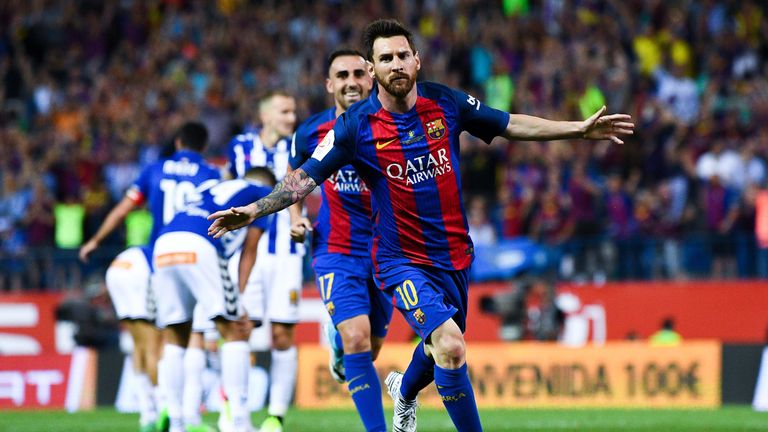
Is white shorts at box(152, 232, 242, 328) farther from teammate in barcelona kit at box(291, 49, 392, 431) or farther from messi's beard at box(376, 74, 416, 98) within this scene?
messi's beard at box(376, 74, 416, 98)

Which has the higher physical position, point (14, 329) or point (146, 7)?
point (146, 7)

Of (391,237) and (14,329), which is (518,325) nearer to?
(14,329)

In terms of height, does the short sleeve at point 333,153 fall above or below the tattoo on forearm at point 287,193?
above

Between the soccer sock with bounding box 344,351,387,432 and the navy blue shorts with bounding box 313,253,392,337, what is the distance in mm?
303

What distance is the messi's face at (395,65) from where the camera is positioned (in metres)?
7.76

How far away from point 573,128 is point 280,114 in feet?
13.6

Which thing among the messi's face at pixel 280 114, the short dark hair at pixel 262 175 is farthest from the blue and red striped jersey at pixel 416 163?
the messi's face at pixel 280 114

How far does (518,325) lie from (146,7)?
11783 mm

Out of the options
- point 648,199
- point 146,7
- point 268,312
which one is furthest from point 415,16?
point 268,312

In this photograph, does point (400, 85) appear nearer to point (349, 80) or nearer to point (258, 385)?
point (349, 80)

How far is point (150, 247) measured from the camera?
39.6 ft

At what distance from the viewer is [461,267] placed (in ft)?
26.5

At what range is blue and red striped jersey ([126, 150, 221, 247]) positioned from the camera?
37.3 ft

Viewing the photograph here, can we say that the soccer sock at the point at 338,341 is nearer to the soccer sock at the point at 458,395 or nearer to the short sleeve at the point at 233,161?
the soccer sock at the point at 458,395
